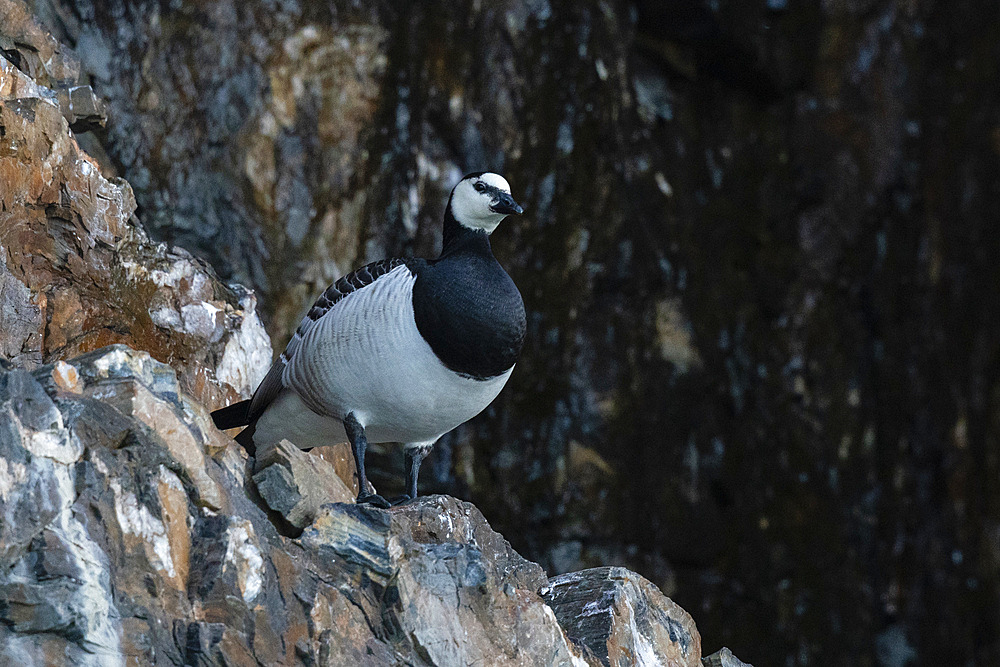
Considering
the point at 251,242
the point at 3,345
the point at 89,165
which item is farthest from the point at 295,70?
the point at 3,345

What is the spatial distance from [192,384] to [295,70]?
439 centimetres

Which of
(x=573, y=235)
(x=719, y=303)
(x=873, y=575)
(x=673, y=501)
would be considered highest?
(x=573, y=235)

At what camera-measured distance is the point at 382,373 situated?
493cm

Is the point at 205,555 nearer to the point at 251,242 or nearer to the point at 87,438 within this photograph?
the point at 87,438

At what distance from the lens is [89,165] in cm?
590

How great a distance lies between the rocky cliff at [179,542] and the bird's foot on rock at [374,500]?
0.09 m

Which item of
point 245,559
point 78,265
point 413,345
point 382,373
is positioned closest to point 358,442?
point 382,373

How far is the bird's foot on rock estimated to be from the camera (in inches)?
183

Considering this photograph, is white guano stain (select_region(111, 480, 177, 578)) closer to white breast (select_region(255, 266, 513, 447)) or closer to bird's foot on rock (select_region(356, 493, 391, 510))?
bird's foot on rock (select_region(356, 493, 391, 510))

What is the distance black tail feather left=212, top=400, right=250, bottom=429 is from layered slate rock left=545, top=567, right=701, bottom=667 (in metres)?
1.99

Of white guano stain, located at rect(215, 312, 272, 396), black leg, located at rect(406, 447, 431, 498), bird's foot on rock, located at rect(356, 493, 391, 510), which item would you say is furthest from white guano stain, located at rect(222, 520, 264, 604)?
white guano stain, located at rect(215, 312, 272, 396)

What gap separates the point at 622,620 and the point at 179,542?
6.67ft

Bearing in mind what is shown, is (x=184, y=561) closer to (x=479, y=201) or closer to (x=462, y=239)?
(x=462, y=239)

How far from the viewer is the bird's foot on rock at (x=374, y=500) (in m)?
4.66
